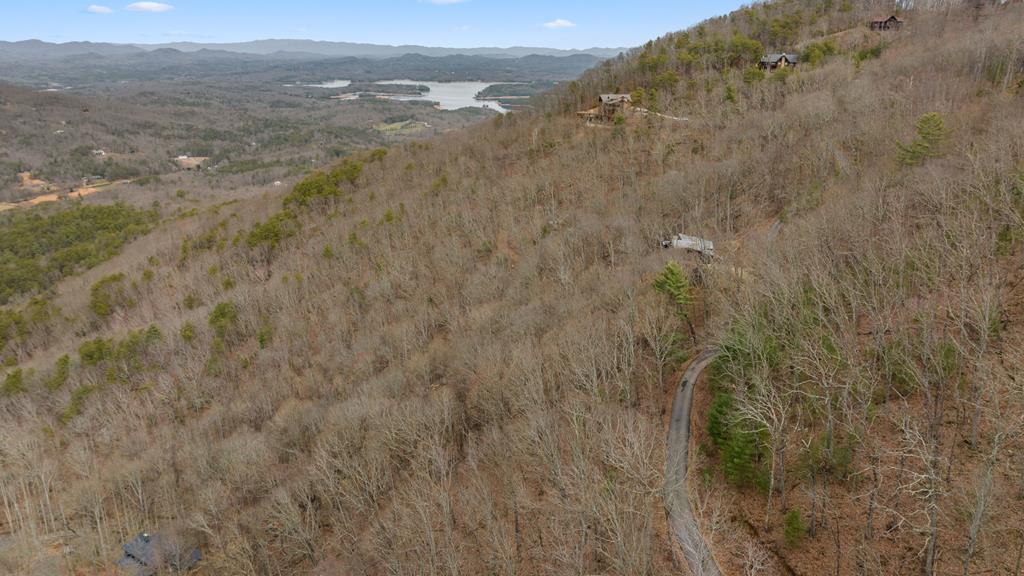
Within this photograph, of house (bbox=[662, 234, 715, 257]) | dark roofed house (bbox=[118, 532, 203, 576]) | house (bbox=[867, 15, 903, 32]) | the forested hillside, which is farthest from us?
house (bbox=[867, 15, 903, 32])

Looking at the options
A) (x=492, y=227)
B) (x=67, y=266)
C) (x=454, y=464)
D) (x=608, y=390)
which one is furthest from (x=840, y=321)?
(x=67, y=266)

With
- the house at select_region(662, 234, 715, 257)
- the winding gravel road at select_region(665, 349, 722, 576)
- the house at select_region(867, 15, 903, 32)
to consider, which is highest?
the house at select_region(867, 15, 903, 32)

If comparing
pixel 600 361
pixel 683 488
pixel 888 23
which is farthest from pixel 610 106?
pixel 683 488

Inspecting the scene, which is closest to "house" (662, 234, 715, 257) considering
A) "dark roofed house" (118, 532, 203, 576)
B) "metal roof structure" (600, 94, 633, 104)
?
"dark roofed house" (118, 532, 203, 576)

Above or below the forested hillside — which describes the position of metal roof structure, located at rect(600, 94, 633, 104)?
above

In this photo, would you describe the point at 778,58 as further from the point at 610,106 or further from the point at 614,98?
the point at 610,106

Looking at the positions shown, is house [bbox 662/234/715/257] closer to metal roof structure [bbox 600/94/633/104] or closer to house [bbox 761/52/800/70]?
metal roof structure [bbox 600/94/633/104]

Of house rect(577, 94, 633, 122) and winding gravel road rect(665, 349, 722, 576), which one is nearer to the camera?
winding gravel road rect(665, 349, 722, 576)
